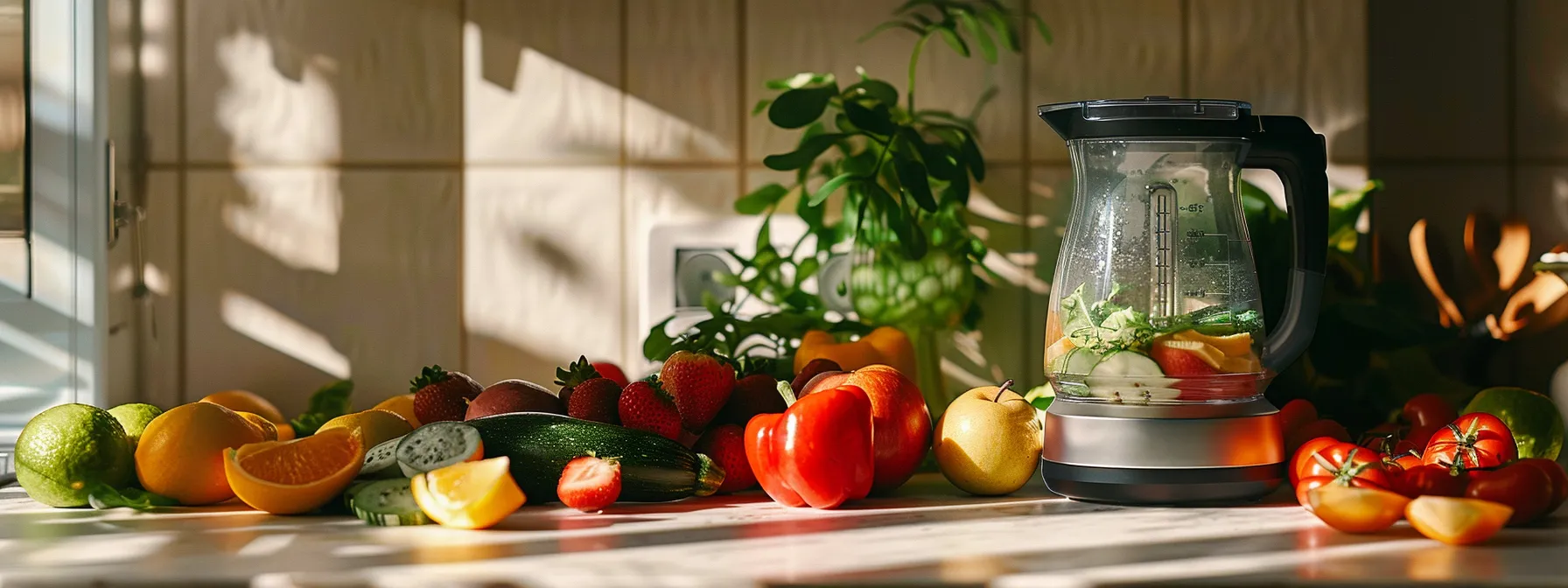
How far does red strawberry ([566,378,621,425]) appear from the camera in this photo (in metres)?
1.05

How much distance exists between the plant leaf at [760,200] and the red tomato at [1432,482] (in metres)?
0.72

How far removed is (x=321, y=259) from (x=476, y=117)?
25cm

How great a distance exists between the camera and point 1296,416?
112 centimetres

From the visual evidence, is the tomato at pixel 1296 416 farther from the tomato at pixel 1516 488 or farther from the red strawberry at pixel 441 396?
the red strawberry at pixel 441 396

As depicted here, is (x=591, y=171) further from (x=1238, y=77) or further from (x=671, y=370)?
(x=1238, y=77)

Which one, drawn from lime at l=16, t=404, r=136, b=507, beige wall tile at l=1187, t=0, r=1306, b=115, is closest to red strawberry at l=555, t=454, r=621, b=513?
→ lime at l=16, t=404, r=136, b=507

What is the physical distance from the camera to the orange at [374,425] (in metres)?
1.03

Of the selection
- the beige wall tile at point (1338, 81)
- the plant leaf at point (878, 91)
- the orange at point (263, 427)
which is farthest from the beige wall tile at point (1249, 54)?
the orange at point (263, 427)

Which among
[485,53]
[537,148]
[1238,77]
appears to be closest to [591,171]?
[537,148]

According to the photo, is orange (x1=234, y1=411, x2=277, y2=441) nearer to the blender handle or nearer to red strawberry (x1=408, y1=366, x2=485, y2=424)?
red strawberry (x1=408, y1=366, x2=485, y2=424)

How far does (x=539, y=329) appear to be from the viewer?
4.82ft

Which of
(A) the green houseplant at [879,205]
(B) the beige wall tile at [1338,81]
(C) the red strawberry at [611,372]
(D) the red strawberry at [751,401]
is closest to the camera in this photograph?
(D) the red strawberry at [751,401]

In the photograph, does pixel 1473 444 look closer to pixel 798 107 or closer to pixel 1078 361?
pixel 1078 361

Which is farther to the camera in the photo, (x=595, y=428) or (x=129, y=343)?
(x=129, y=343)
